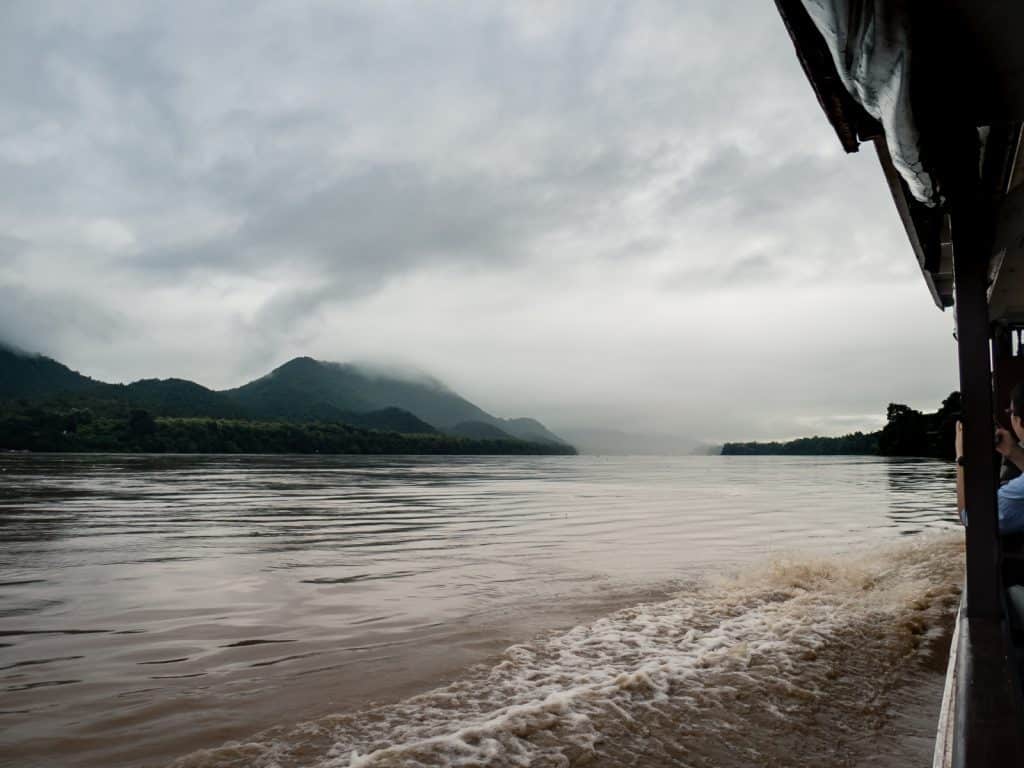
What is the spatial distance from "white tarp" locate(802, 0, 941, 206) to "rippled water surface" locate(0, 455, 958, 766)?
Answer: 3105 millimetres

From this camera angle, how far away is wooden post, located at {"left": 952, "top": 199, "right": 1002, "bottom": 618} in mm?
3482

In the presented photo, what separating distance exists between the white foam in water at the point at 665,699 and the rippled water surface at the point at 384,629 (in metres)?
0.03

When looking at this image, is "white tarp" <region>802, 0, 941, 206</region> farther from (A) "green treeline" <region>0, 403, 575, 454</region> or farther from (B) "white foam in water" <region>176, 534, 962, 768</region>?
(A) "green treeline" <region>0, 403, 575, 454</region>

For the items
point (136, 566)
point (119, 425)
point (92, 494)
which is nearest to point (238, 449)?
point (119, 425)

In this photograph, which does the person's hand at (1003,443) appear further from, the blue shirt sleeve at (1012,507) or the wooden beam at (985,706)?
the wooden beam at (985,706)

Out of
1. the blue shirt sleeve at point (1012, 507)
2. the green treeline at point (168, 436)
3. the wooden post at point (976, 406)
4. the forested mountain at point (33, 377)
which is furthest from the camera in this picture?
the forested mountain at point (33, 377)

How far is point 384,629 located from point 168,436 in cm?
9423

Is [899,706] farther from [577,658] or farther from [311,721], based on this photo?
[311,721]

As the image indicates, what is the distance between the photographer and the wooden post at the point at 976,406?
3.48 meters

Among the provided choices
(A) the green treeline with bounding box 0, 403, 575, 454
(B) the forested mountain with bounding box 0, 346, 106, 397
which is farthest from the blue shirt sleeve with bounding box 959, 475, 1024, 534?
(B) the forested mountain with bounding box 0, 346, 106, 397

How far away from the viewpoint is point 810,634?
6.01m

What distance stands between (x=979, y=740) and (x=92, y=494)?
24511 millimetres

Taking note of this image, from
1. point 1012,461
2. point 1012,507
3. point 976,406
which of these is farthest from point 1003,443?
point 1012,507

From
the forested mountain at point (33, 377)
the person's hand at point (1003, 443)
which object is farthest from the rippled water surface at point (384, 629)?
the forested mountain at point (33, 377)
